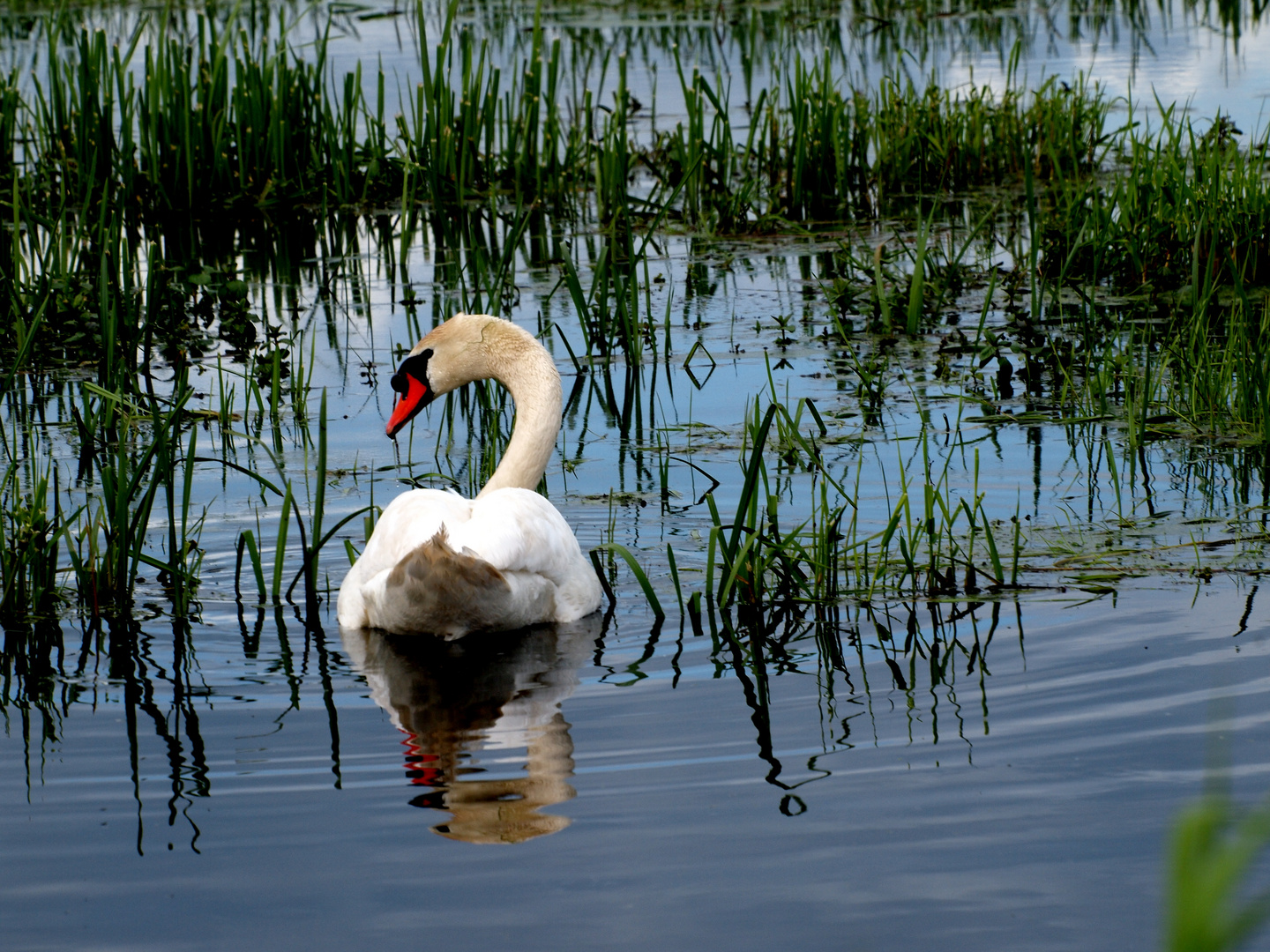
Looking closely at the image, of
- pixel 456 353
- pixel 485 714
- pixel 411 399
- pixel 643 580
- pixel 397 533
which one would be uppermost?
pixel 456 353

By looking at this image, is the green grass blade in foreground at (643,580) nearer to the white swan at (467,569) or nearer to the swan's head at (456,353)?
the white swan at (467,569)

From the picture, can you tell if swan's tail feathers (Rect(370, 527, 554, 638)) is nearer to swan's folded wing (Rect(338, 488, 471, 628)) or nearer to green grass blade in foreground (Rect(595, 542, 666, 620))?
swan's folded wing (Rect(338, 488, 471, 628))

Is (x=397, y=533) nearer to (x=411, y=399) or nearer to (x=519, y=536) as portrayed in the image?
(x=519, y=536)

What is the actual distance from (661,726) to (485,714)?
19.5 inches

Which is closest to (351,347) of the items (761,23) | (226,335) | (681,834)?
(226,335)

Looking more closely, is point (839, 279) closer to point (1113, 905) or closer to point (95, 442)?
point (95, 442)

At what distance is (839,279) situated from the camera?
841cm

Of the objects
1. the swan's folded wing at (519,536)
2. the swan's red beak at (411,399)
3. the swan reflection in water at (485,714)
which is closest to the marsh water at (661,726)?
the swan reflection in water at (485,714)

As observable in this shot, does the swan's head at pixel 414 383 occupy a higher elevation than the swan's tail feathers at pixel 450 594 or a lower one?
higher

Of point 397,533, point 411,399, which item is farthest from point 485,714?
point 411,399

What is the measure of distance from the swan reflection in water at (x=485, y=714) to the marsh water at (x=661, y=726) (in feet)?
0.04

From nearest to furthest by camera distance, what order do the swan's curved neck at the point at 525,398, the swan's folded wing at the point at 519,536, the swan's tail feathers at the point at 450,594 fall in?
the swan's tail feathers at the point at 450,594 → the swan's folded wing at the point at 519,536 → the swan's curved neck at the point at 525,398

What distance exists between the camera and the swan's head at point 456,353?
20.1 ft

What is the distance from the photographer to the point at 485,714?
418 cm
